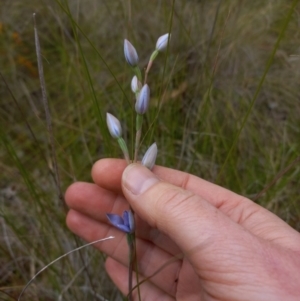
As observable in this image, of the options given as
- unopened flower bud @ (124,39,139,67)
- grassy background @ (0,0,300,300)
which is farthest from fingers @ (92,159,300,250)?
unopened flower bud @ (124,39,139,67)

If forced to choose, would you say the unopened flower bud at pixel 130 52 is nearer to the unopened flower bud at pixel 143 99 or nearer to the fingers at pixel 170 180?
the unopened flower bud at pixel 143 99

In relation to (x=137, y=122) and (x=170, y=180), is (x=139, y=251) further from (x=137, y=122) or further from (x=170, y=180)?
(x=137, y=122)

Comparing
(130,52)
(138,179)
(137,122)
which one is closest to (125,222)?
(138,179)

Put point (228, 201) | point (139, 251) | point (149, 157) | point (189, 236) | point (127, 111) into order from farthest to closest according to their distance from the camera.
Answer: point (127, 111), point (139, 251), point (228, 201), point (149, 157), point (189, 236)

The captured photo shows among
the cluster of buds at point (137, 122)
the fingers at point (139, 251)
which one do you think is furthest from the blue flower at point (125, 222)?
the fingers at point (139, 251)

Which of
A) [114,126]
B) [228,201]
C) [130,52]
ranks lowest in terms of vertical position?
[228,201]

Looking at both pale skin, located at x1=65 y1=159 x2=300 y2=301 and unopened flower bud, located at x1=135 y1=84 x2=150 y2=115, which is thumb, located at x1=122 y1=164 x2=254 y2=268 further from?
unopened flower bud, located at x1=135 y1=84 x2=150 y2=115

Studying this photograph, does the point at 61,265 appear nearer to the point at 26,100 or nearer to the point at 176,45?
the point at 26,100
